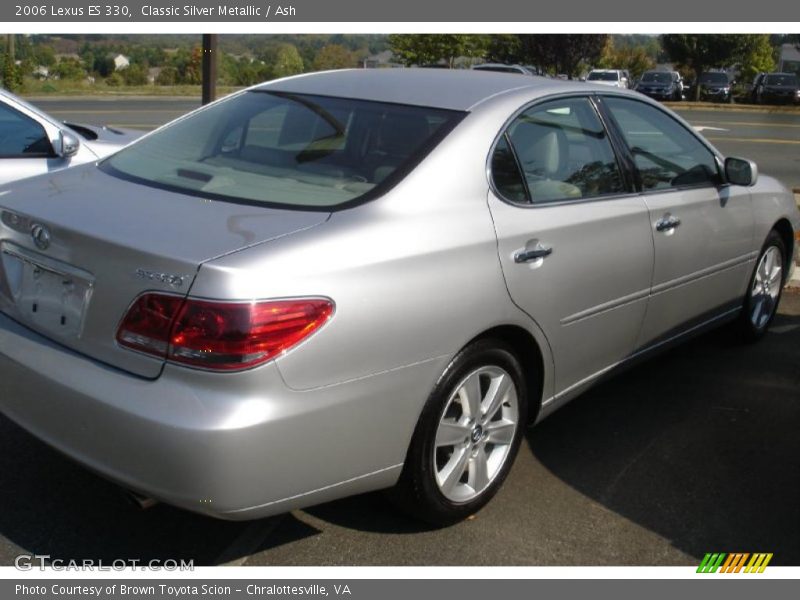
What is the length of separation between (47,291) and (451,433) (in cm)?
148

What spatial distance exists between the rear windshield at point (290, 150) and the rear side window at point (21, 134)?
2037 millimetres

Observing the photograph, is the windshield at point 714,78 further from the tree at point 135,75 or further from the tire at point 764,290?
the tire at point 764,290

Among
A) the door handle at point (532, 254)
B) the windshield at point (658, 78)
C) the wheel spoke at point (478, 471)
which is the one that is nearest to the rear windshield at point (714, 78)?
the windshield at point (658, 78)

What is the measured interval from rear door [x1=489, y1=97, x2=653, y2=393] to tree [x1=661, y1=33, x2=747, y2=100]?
4931cm

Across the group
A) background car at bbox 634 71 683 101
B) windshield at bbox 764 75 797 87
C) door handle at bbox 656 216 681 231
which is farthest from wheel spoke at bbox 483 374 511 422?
windshield at bbox 764 75 797 87

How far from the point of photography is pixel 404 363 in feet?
9.85

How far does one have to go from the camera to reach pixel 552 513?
363cm

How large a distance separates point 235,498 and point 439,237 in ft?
3.64

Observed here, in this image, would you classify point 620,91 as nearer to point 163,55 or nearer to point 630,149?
point 630,149

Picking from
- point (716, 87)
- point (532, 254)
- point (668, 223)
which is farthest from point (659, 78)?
point (532, 254)

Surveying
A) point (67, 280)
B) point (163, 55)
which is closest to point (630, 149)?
point (67, 280)

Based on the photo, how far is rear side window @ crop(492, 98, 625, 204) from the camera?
3635mm
